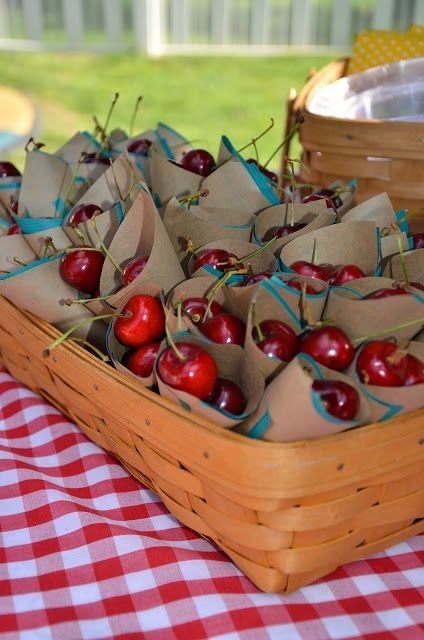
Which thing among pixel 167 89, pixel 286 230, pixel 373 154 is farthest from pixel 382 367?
pixel 167 89

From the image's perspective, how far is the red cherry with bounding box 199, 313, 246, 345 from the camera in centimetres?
64

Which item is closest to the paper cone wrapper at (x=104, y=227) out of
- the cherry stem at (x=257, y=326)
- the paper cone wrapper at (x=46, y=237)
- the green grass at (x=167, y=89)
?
the paper cone wrapper at (x=46, y=237)

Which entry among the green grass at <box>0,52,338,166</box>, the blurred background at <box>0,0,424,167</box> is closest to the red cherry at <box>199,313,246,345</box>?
the green grass at <box>0,52,338,166</box>

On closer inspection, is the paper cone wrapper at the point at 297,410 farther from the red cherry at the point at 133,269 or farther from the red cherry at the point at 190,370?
the red cherry at the point at 133,269

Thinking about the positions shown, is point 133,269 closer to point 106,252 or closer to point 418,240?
point 106,252

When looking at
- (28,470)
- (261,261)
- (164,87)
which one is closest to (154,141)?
(261,261)

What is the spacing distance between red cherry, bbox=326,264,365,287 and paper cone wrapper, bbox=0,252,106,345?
0.71 feet

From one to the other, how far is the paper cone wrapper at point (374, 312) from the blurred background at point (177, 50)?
3023mm

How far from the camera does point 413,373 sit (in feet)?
1.93

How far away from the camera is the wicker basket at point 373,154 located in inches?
37.8

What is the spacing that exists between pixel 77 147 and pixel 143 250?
336 mm

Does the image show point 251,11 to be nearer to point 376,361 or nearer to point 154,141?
point 154,141

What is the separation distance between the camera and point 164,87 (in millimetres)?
3867

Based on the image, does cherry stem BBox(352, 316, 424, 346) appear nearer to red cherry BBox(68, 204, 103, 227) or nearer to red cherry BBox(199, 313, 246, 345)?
red cherry BBox(199, 313, 246, 345)
